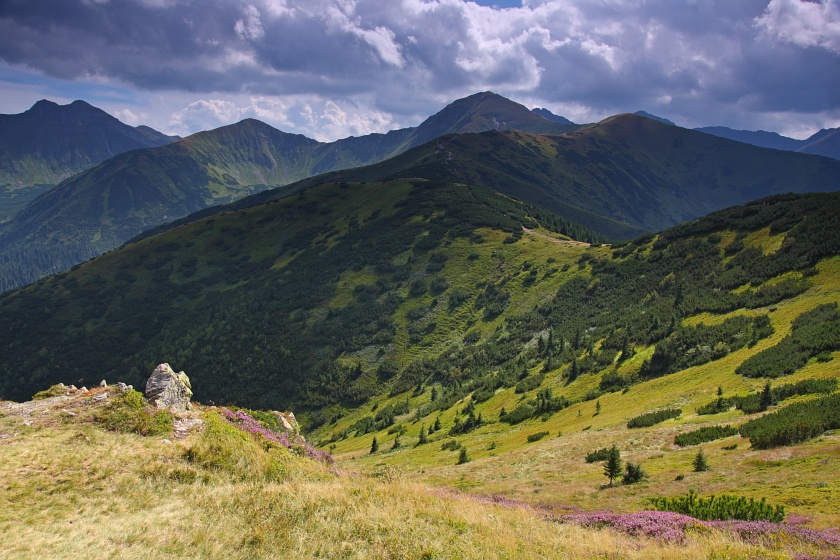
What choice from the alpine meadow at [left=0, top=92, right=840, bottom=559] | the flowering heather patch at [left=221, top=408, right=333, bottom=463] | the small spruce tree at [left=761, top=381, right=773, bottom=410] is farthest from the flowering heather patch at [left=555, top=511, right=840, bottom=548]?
the small spruce tree at [left=761, top=381, right=773, bottom=410]

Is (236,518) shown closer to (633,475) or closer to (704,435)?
(633,475)

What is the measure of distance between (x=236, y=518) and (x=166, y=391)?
1314cm

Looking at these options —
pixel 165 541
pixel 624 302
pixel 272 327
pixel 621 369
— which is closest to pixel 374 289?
pixel 272 327

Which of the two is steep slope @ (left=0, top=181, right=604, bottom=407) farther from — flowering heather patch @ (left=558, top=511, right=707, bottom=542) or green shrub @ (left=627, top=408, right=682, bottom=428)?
flowering heather patch @ (left=558, top=511, right=707, bottom=542)

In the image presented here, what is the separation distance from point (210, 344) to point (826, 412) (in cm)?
11518

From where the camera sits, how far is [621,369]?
46.2 meters

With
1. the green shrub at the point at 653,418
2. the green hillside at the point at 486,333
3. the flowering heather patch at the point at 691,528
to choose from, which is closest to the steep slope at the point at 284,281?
the green hillside at the point at 486,333

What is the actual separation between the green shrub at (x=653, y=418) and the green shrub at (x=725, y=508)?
14893 mm


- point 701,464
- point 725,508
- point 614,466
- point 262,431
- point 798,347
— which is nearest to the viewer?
point 725,508

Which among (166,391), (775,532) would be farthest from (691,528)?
(166,391)

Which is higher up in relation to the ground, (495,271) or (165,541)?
(495,271)

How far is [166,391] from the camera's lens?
2233 cm

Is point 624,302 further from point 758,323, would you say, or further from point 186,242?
point 186,242

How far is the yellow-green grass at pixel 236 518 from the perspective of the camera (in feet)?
35.4
